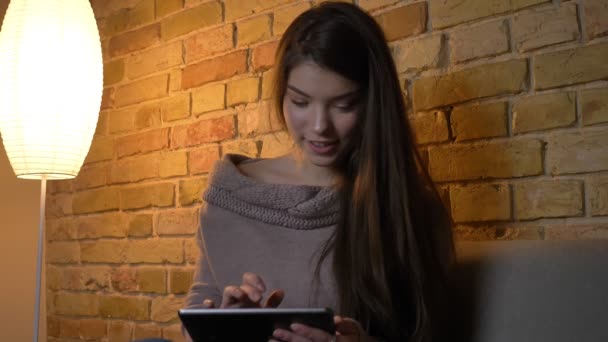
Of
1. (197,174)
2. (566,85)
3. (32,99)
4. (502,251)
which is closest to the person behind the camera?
(502,251)

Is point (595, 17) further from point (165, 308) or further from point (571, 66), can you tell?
point (165, 308)

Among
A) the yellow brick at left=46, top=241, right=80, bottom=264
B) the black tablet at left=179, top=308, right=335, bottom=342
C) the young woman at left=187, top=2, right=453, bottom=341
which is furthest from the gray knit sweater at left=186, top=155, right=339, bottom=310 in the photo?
the yellow brick at left=46, top=241, right=80, bottom=264

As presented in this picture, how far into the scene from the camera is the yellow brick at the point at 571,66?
50.2 inches

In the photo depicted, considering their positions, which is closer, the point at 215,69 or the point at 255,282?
the point at 255,282

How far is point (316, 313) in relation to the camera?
0.94 meters

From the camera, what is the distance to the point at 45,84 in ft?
5.93

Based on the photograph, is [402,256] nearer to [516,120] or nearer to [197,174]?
[516,120]

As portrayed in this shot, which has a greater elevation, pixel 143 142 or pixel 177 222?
pixel 143 142

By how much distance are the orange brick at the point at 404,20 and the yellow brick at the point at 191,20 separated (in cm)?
58

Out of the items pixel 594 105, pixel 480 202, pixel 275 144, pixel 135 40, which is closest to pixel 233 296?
pixel 480 202

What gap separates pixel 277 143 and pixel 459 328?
2.60ft

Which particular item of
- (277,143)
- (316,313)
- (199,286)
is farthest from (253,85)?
(316,313)

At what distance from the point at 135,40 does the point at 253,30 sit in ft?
1.80

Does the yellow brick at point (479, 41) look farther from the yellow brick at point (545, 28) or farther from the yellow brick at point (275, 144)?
the yellow brick at point (275, 144)
